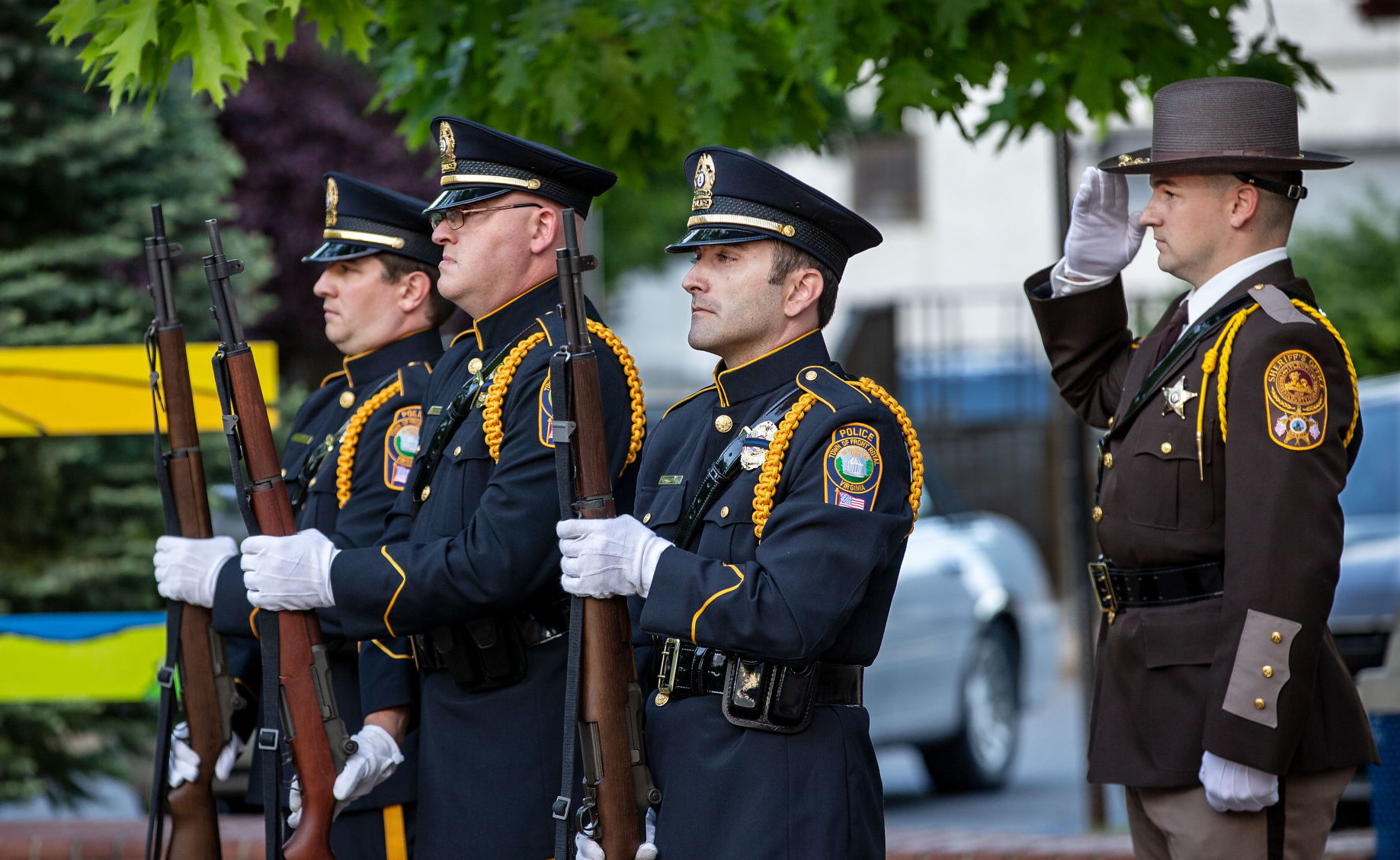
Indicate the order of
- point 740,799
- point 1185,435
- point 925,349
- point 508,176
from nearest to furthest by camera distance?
point 740,799 → point 1185,435 → point 508,176 → point 925,349

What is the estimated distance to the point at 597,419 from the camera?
2.97 meters

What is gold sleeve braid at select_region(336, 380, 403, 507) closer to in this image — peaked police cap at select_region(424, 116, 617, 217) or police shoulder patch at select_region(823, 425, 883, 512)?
peaked police cap at select_region(424, 116, 617, 217)

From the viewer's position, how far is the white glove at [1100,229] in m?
3.67

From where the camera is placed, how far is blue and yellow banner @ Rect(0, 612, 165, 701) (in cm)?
559

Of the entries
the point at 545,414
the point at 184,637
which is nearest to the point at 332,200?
the point at 184,637

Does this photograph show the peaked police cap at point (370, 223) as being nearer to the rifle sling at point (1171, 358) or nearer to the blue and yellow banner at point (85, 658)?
the rifle sling at point (1171, 358)

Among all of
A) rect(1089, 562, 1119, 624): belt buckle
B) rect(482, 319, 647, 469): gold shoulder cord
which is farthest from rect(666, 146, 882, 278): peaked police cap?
rect(1089, 562, 1119, 624): belt buckle

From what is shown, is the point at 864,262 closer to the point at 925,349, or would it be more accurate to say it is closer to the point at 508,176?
the point at 925,349

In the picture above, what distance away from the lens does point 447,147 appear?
350cm

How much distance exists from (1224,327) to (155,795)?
8.41ft

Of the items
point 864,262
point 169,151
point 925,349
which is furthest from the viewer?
point 864,262

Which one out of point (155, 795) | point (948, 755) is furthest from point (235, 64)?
point (948, 755)

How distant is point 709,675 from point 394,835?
3.66ft

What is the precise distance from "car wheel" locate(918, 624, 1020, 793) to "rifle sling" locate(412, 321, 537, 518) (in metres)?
4.94
